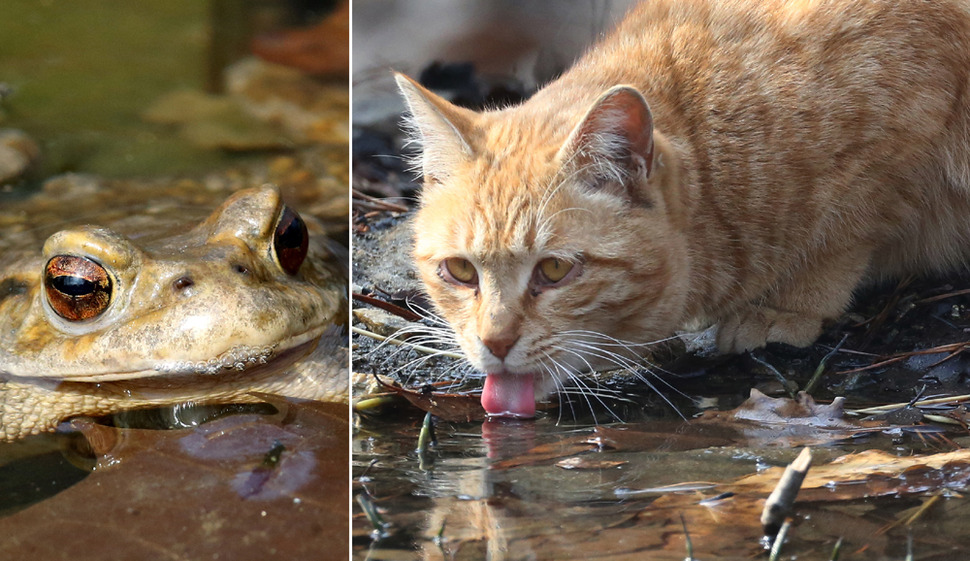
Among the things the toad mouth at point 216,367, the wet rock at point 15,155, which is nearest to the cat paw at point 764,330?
the toad mouth at point 216,367

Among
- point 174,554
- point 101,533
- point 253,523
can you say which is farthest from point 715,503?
point 101,533

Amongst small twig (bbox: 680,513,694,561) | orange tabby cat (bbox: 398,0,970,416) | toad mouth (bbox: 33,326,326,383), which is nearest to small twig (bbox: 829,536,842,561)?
small twig (bbox: 680,513,694,561)

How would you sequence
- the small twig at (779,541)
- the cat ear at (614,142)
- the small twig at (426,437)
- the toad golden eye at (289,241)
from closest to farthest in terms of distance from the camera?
the small twig at (779,541)
the small twig at (426,437)
the cat ear at (614,142)
the toad golden eye at (289,241)

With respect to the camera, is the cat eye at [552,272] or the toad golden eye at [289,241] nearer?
the cat eye at [552,272]

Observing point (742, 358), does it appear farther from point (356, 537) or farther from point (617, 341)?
point (356, 537)

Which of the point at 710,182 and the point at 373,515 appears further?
the point at 710,182

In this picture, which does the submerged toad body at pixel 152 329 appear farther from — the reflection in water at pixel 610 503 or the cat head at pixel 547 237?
the reflection in water at pixel 610 503

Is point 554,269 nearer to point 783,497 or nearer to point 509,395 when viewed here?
point 509,395

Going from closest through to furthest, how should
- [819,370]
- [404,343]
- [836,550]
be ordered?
[836,550], [819,370], [404,343]

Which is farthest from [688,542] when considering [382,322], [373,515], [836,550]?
[382,322]
